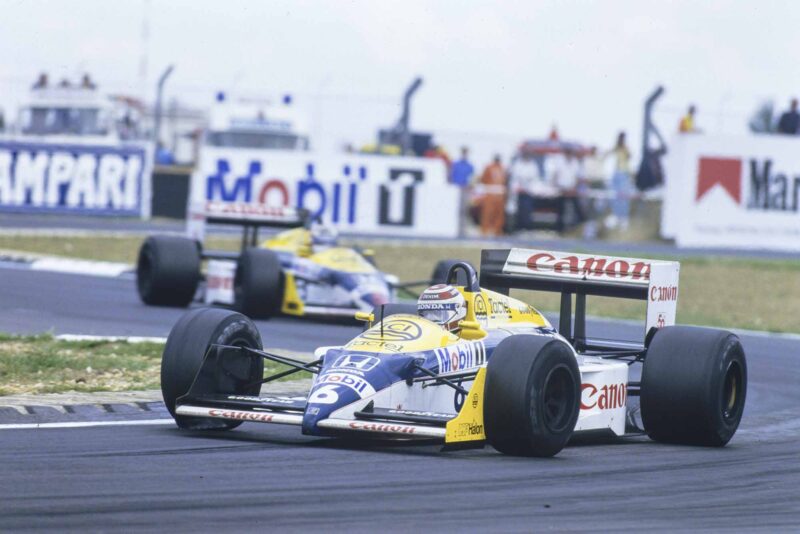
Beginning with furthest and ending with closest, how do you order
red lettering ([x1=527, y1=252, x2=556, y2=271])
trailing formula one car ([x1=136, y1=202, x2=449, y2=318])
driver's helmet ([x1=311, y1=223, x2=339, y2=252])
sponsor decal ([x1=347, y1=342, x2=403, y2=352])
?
driver's helmet ([x1=311, y1=223, x2=339, y2=252]) → trailing formula one car ([x1=136, y1=202, x2=449, y2=318]) → red lettering ([x1=527, y1=252, x2=556, y2=271]) → sponsor decal ([x1=347, y1=342, x2=403, y2=352])

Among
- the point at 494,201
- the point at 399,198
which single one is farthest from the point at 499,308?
the point at 494,201

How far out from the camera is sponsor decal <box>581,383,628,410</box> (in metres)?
9.43

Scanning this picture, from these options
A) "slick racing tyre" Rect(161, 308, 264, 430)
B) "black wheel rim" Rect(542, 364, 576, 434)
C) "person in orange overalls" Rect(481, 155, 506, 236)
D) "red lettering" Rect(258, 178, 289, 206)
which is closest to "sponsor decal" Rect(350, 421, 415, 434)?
"black wheel rim" Rect(542, 364, 576, 434)

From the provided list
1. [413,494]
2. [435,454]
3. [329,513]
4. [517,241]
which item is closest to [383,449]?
[435,454]

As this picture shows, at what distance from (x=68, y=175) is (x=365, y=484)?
2343cm

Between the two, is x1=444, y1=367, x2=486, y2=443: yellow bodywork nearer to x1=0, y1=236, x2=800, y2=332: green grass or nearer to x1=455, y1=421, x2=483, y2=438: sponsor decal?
x1=455, y1=421, x2=483, y2=438: sponsor decal

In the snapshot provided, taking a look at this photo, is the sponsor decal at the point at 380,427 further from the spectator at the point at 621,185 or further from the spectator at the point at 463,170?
the spectator at the point at 463,170

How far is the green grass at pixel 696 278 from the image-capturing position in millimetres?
20953

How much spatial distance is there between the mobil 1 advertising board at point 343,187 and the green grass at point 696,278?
1.07 meters

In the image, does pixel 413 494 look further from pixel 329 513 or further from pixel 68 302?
pixel 68 302

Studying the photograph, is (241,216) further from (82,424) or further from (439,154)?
(439,154)

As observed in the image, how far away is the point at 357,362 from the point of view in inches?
345

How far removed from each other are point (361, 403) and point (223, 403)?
0.90 metres

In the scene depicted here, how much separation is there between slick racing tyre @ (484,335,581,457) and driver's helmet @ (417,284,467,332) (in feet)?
2.97
